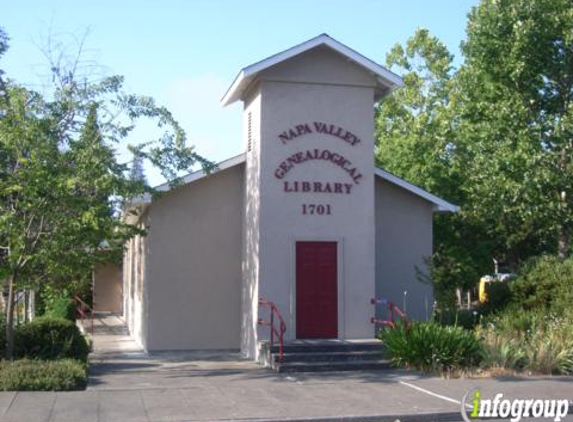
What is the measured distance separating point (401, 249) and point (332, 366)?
215 inches

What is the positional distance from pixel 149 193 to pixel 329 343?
16.1 feet

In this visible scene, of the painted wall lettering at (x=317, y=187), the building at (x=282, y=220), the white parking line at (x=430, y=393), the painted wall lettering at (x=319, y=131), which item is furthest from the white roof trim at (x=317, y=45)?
the white parking line at (x=430, y=393)

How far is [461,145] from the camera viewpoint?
27672mm

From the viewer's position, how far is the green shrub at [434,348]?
1483 cm

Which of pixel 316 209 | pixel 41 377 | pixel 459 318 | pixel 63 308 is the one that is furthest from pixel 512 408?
pixel 63 308

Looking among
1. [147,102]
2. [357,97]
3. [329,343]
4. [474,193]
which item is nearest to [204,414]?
[329,343]

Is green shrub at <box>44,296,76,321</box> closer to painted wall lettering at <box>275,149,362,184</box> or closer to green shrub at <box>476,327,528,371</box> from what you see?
painted wall lettering at <box>275,149,362,184</box>

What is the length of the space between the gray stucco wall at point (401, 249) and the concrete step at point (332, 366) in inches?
164

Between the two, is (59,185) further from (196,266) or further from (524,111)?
(524,111)

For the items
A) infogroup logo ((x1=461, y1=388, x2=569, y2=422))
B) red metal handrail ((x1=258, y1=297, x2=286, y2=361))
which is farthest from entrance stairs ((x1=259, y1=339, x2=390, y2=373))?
infogroup logo ((x1=461, y1=388, x2=569, y2=422))

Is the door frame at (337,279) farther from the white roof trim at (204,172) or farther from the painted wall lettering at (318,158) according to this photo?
the white roof trim at (204,172)

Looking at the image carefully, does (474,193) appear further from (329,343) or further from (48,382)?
(48,382)

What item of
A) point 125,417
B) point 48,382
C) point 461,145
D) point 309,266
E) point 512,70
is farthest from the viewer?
point 461,145

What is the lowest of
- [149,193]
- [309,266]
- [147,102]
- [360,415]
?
[360,415]
